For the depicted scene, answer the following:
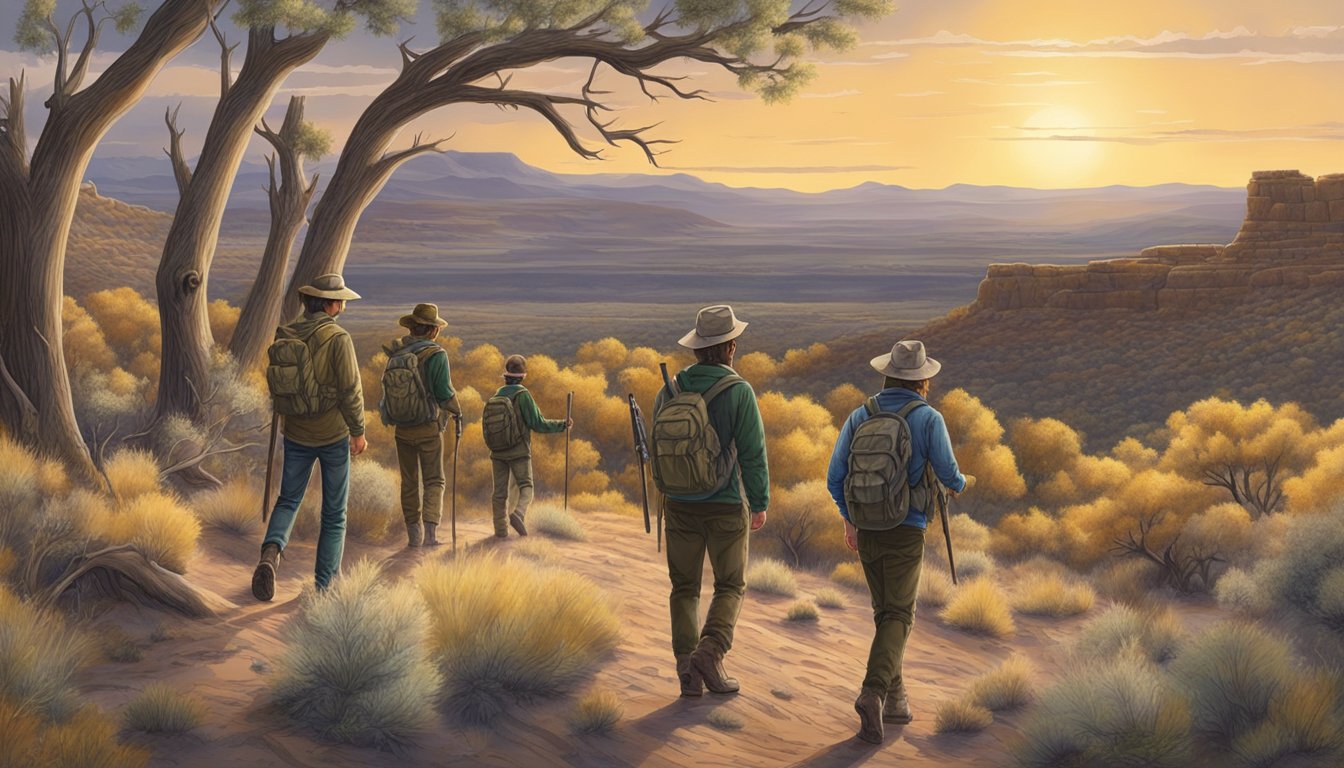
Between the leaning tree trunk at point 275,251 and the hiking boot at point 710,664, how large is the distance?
1177cm

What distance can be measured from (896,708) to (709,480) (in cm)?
194

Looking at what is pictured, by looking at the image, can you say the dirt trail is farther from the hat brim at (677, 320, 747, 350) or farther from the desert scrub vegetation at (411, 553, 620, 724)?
the hat brim at (677, 320, 747, 350)

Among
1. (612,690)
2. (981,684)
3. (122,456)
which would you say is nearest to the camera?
(612,690)

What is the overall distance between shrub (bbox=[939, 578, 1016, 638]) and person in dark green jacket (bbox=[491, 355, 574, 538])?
4802 millimetres

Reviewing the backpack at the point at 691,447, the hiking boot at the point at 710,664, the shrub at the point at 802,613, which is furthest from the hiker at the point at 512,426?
the backpack at the point at 691,447

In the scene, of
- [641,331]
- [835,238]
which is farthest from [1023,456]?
[835,238]

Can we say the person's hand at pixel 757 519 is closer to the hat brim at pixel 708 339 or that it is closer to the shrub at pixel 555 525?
the hat brim at pixel 708 339

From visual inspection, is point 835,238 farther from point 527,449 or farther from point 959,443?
point 527,449

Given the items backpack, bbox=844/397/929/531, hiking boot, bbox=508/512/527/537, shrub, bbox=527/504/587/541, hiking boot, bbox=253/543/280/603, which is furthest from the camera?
shrub, bbox=527/504/587/541

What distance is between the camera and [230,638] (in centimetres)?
810

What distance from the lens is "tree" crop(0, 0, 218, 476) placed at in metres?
13.5

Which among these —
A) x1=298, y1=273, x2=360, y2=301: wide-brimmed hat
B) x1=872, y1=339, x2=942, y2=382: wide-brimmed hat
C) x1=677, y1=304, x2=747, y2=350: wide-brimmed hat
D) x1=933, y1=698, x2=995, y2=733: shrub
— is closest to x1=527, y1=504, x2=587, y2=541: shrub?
x1=298, y1=273, x2=360, y2=301: wide-brimmed hat

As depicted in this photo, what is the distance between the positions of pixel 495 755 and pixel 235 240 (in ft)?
470

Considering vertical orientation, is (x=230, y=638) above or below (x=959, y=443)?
above
